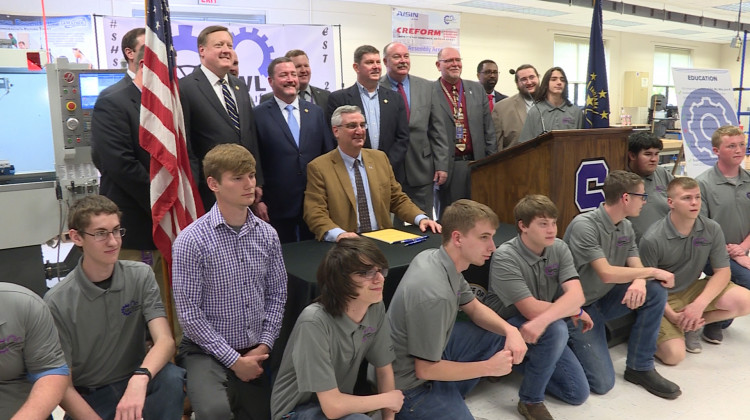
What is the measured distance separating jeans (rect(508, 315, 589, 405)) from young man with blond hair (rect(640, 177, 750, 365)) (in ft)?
2.56

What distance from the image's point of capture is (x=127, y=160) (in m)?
2.70

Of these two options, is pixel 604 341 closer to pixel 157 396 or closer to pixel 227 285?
pixel 227 285

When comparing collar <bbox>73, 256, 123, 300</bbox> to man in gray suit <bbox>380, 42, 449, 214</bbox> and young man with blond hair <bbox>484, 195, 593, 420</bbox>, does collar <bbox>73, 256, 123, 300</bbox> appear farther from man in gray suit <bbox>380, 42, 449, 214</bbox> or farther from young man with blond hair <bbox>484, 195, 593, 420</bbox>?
man in gray suit <bbox>380, 42, 449, 214</bbox>

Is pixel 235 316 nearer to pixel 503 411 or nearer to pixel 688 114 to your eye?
pixel 503 411

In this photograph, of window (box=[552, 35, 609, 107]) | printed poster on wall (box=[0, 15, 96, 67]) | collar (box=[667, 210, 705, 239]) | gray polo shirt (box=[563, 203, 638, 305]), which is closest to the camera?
gray polo shirt (box=[563, 203, 638, 305])

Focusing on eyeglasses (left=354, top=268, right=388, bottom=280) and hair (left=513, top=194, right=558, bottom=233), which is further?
hair (left=513, top=194, right=558, bottom=233)

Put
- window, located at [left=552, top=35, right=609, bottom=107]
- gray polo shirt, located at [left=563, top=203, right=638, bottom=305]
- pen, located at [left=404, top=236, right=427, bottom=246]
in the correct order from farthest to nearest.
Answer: window, located at [left=552, top=35, right=609, bottom=107] < gray polo shirt, located at [left=563, top=203, right=638, bottom=305] < pen, located at [left=404, top=236, right=427, bottom=246]

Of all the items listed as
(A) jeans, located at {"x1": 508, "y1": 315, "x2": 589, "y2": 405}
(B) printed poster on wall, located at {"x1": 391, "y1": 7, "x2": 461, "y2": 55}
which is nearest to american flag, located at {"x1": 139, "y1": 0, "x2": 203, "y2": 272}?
(A) jeans, located at {"x1": 508, "y1": 315, "x2": 589, "y2": 405}

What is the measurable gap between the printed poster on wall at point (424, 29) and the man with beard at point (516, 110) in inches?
217

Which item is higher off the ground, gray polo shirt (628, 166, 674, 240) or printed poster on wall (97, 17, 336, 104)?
printed poster on wall (97, 17, 336, 104)

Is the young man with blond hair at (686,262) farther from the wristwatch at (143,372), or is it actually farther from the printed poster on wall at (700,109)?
the wristwatch at (143,372)

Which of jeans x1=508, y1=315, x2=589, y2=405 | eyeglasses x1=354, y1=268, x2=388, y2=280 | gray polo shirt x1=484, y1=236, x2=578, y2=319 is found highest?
eyeglasses x1=354, y1=268, x2=388, y2=280

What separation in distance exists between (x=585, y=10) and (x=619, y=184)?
902cm

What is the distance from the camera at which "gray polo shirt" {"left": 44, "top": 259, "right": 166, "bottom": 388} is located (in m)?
1.90
